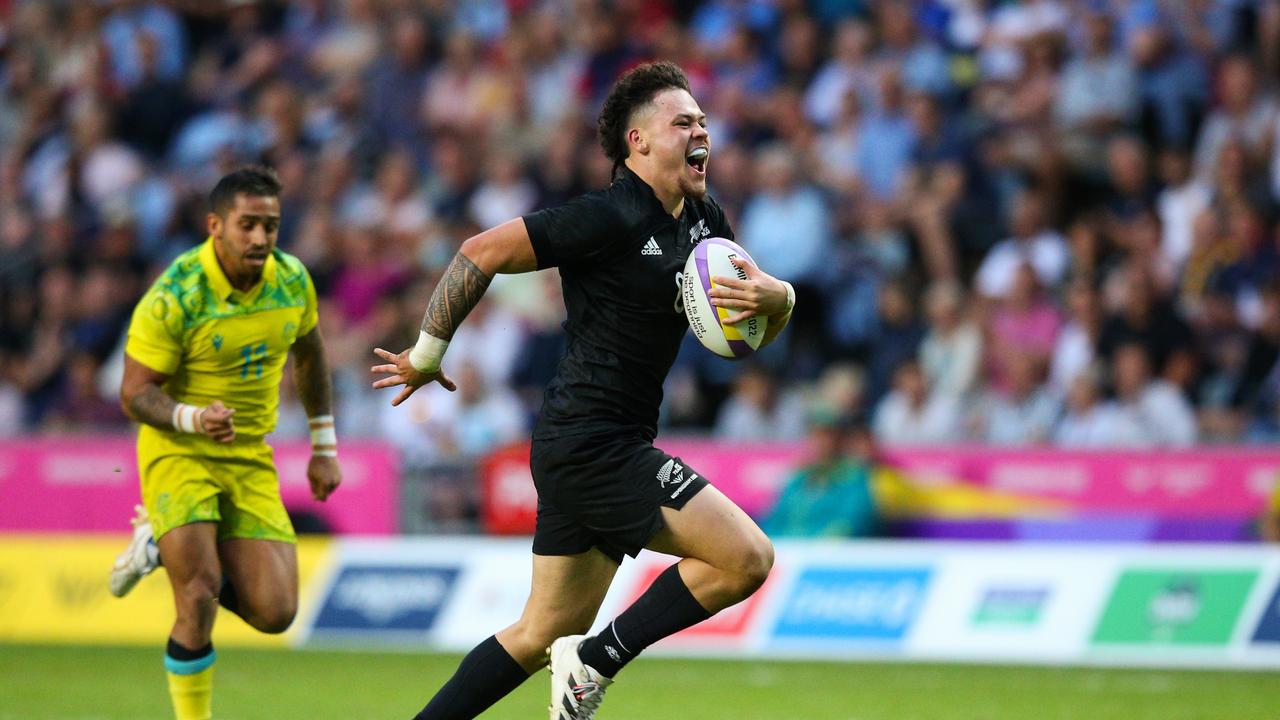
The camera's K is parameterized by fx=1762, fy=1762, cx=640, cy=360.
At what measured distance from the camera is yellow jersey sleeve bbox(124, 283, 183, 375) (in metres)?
7.57

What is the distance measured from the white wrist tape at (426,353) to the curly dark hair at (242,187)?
1.86 m

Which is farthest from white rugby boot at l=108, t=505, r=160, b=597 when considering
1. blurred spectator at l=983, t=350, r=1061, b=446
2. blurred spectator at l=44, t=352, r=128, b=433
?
blurred spectator at l=44, t=352, r=128, b=433

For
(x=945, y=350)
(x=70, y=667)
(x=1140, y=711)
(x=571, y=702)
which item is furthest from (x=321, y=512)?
(x=571, y=702)

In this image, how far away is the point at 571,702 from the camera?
6.38 m

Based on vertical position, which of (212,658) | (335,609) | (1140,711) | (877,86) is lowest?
Answer: (335,609)

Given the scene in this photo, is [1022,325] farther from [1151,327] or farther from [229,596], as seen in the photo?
[229,596]

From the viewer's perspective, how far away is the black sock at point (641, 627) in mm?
6355

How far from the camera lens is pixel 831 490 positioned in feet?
42.6

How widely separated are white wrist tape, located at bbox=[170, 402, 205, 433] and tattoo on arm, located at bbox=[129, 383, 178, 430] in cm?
3

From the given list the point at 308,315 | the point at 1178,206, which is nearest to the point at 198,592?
the point at 308,315

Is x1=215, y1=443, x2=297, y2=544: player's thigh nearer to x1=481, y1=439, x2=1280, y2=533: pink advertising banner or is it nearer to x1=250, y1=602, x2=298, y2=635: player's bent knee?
x1=250, y1=602, x2=298, y2=635: player's bent knee

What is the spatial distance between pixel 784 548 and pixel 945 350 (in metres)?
2.34

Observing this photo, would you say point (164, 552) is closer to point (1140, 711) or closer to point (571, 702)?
point (571, 702)

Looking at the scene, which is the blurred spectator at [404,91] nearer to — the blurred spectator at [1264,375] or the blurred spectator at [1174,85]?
the blurred spectator at [1174,85]
